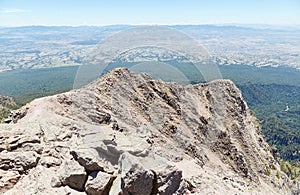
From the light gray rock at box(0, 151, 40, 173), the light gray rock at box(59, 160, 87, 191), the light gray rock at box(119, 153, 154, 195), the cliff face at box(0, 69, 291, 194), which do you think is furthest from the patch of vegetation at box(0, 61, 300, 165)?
the light gray rock at box(119, 153, 154, 195)

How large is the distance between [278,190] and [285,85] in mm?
184034

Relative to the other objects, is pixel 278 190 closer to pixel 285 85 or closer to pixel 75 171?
pixel 75 171

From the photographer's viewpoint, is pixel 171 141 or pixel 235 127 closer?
pixel 171 141

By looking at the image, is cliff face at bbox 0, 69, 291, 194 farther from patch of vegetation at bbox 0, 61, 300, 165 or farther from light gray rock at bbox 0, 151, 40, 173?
patch of vegetation at bbox 0, 61, 300, 165

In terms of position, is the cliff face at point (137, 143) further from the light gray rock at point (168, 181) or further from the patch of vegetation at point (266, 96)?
the patch of vegetation at point (266, 96)

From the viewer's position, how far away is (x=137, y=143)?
51.4 ft

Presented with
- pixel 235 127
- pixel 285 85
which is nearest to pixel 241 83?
pixel 285 85

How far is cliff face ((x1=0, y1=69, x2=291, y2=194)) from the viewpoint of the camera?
12.4 m

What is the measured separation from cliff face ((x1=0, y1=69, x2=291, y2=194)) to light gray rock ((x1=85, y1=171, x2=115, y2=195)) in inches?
1.6

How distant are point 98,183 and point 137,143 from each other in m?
3.92

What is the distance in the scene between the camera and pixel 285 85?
7677 inches

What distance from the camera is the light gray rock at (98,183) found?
1202cm

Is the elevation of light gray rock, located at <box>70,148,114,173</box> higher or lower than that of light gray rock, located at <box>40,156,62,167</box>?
higher

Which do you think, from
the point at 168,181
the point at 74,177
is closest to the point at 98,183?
the point at 74,177
